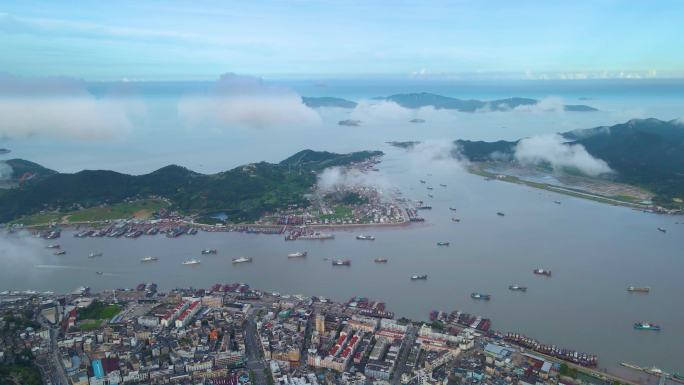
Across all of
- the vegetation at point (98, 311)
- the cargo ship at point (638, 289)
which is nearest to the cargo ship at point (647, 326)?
the cargo ship at point (638, 289)

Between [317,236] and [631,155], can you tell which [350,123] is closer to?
[631,155]

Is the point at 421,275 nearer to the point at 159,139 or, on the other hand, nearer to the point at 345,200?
the point at 345,200

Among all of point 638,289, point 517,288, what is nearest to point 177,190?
point 517,288

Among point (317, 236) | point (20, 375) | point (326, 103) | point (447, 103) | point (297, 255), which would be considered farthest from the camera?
point (326, 103)

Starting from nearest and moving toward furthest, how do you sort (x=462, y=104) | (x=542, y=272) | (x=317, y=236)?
(x=542, y=272) → (x=317, y=236) → (x=462, y=104)

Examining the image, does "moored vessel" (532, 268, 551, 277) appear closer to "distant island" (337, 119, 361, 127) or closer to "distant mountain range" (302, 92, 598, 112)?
"distant island" (337, 119, 361, 127)

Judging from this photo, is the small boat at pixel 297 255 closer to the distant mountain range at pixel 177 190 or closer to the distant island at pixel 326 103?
the distant mountain range at pixel 177 190
